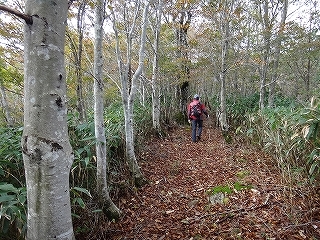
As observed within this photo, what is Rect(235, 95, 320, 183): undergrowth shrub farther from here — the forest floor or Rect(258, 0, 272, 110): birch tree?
Rect(258, 0, 272, 110): birch tree

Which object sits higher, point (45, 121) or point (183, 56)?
point (183, 56)

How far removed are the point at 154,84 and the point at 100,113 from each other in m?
4.19

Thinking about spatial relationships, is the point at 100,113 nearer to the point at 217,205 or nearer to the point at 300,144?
the point at 217,205

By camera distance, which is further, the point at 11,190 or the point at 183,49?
the point at 183,49

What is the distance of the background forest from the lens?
9.18 feet

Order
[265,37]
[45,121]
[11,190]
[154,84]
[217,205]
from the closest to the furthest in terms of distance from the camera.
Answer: [45,121], [11,190], [217,205], [154,84], [265,37]

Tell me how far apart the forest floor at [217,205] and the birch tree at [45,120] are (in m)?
1.40

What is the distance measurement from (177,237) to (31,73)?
244 cm

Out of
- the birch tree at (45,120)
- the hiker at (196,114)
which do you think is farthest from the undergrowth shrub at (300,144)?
the hiker at (196,114)

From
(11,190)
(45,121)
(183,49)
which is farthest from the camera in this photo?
(183,49)

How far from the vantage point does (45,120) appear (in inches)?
51.9

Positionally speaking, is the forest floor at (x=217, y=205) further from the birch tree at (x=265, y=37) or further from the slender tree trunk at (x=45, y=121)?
the birch tree at (x=265, y=37)

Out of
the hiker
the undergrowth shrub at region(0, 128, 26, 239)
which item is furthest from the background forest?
the hiker

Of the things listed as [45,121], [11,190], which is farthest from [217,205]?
[45,121]
